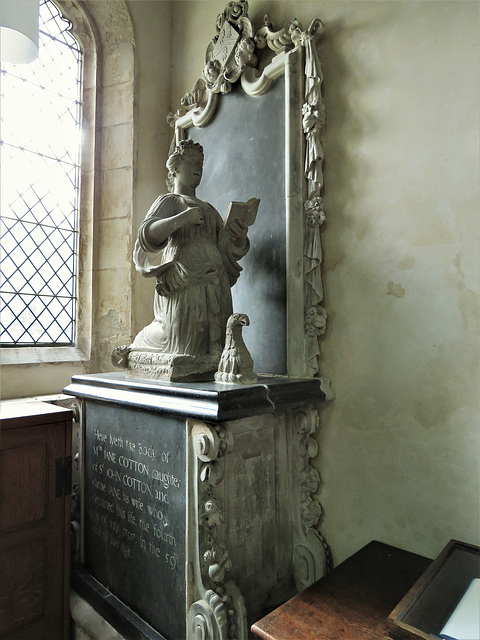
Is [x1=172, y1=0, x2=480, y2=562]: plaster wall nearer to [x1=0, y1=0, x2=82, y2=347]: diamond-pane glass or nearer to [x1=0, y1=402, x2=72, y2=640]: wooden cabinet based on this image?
[x1=0, y1=402, x2=72, y2=640]: wooden cabinet

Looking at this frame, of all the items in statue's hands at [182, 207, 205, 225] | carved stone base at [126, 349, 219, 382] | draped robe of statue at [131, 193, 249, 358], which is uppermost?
statue's hands at [182, 207, 205, 225]

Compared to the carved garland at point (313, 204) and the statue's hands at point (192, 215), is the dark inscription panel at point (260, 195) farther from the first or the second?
the statue's hands at point (192, 215)

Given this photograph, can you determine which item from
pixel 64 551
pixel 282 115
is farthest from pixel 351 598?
pixel 282 115

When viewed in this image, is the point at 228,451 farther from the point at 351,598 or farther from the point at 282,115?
the point at 282,115

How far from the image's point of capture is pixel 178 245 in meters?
2.17

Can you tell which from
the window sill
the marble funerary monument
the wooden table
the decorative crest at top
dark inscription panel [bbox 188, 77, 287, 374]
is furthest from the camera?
the window sill

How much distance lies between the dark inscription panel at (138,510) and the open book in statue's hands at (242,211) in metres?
1.11

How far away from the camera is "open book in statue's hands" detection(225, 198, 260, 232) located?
2260 millimetres

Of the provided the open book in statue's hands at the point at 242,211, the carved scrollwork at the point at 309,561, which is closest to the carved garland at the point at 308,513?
the carved scrollwork at the point at 309,561

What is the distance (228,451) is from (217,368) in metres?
0.51

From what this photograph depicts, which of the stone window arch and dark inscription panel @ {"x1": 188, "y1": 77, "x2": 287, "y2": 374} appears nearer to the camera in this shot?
dark inscription panel @ {"x1": 188, "y1": 77, "x2": 287, "y2": 374}

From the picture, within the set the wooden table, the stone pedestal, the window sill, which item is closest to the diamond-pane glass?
the window sill

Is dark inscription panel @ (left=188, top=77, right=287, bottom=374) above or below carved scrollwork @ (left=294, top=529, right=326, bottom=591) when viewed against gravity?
above

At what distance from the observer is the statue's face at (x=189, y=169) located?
89.1 inches
